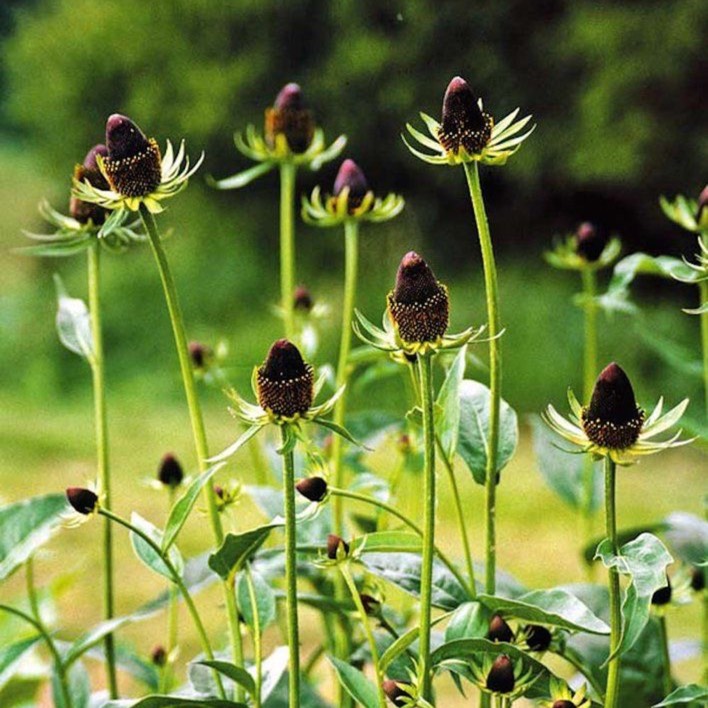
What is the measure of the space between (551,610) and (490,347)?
0.33ft

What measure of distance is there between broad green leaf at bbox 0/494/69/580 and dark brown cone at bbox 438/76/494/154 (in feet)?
0.82

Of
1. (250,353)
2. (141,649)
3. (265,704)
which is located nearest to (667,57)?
(250,353)

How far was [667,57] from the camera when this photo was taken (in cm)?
311

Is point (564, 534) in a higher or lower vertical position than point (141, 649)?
higher

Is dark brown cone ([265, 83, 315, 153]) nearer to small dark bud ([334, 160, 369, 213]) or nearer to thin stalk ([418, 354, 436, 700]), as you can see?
small dark bud ([334, 160, 369, 213])

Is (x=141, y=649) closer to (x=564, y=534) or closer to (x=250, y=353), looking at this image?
(x=564, y=534)

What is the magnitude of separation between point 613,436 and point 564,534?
5.74ft

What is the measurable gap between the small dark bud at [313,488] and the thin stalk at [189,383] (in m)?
0.04

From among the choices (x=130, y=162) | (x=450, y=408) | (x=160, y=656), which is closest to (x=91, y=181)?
(x=130, y=162)

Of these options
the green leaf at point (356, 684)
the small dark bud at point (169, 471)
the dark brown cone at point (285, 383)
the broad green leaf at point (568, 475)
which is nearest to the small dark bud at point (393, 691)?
the green leaf at point (356, 684)

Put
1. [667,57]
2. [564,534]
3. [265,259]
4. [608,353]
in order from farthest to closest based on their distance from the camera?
[265,259] < [667,57] < [608,353] < [564,534]

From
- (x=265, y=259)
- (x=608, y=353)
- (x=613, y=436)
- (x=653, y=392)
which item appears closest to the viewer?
(x=613, y=436)

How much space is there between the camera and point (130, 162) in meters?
0.49

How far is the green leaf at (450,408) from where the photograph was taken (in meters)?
0.53
